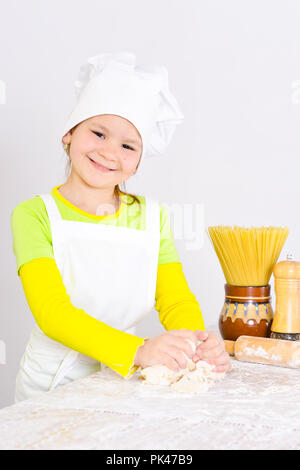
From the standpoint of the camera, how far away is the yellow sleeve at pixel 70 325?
0.72 metres

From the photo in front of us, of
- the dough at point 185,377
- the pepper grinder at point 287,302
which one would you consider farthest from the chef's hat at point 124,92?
the dough at point 185,377

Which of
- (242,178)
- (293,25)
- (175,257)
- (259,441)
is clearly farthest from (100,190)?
(293,25)

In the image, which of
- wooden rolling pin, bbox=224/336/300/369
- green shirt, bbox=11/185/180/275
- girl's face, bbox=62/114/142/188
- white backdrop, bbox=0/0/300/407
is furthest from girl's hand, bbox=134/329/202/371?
white backdrop, bbox=0/0/300/407

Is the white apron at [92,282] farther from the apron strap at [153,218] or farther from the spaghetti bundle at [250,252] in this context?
the spaghetti bundle at [250,252]

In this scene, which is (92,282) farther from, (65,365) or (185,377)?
(185,377)

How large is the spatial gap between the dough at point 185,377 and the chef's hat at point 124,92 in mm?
465

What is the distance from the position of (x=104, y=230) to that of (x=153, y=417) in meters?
0.47

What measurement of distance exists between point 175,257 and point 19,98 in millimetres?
1163

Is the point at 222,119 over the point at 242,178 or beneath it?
over

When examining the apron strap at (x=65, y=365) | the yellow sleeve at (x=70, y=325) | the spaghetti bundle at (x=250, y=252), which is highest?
the spaghetti bundle at (x=250, y=252)

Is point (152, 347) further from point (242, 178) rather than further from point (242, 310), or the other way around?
point (242, 178)

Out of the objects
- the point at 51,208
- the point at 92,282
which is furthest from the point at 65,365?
the point at 51,208

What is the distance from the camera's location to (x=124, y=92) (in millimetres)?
958

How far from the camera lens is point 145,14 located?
1795 mm
